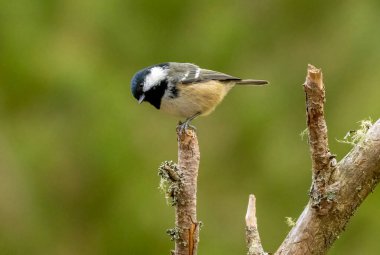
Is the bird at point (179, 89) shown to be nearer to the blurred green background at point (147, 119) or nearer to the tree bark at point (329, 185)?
the tree bark at point (329, 185)

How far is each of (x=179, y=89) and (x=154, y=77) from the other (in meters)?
0.10

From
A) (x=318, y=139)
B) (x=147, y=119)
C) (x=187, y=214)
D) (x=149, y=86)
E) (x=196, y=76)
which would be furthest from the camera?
(x=147, y=119)

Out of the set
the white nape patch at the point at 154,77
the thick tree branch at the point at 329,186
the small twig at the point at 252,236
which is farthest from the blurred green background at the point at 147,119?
the thick tree branch at the point at 329,186

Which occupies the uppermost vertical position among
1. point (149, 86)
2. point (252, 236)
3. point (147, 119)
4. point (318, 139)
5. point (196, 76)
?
point (147, 119)

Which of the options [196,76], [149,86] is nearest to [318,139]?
[149,86]

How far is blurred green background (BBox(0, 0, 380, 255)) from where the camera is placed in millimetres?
3932

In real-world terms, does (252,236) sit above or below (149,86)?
below

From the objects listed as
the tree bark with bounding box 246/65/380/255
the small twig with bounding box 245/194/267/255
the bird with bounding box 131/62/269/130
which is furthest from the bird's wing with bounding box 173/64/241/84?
the tree bark with bounding box 246/65/380/255

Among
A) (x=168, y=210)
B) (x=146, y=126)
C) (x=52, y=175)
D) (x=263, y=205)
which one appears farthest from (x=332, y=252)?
(x=52, y=175)

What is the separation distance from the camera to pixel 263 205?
404cm

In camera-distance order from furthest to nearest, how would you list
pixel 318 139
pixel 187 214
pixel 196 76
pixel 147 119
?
1. pixel 147 119
2. pixel 196 76
3. pixel 187 214
4. pixel 318 139

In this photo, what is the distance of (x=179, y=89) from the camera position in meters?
2.58

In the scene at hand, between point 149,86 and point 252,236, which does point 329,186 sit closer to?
point 252,236

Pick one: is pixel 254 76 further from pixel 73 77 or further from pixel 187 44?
pixel 73 77
